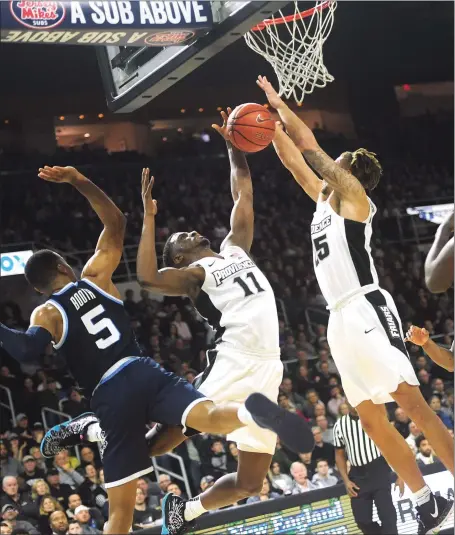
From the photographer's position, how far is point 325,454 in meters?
10.4

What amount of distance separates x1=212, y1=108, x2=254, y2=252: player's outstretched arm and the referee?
110 inches

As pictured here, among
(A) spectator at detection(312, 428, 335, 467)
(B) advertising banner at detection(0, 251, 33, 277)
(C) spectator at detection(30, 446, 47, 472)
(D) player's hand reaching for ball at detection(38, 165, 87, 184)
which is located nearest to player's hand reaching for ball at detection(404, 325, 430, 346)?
(D) player's hand reaching for ball at detection(38, 165, 87, 184)

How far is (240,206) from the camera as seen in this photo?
5.71 m

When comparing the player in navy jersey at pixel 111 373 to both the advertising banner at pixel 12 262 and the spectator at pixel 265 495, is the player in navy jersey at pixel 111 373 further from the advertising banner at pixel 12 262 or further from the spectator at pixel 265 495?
the advertising banner at pixel 12 262

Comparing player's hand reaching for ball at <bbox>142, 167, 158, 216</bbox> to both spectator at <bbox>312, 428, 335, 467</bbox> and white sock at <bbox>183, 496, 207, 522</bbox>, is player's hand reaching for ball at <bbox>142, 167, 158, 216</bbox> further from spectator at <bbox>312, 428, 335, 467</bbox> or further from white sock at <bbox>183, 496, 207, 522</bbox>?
spectator at <bbox>312, 428, 335, 467</bbox>

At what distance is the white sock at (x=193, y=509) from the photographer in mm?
5301

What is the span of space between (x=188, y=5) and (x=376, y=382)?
8.40ft

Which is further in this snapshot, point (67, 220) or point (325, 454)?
point (67, 220)

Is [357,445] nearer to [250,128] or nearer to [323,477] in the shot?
[323,477]

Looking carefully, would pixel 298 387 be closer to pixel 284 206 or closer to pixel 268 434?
pixel 284 206

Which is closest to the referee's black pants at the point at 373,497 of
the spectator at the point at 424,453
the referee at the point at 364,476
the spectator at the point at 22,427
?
the referee at the point at 364,476

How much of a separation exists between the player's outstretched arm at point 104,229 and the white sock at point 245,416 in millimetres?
1192

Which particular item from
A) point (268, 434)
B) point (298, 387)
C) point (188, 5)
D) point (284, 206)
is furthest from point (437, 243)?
point (284, 206)

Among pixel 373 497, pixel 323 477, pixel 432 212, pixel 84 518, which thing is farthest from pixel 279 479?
pixel 432 212
